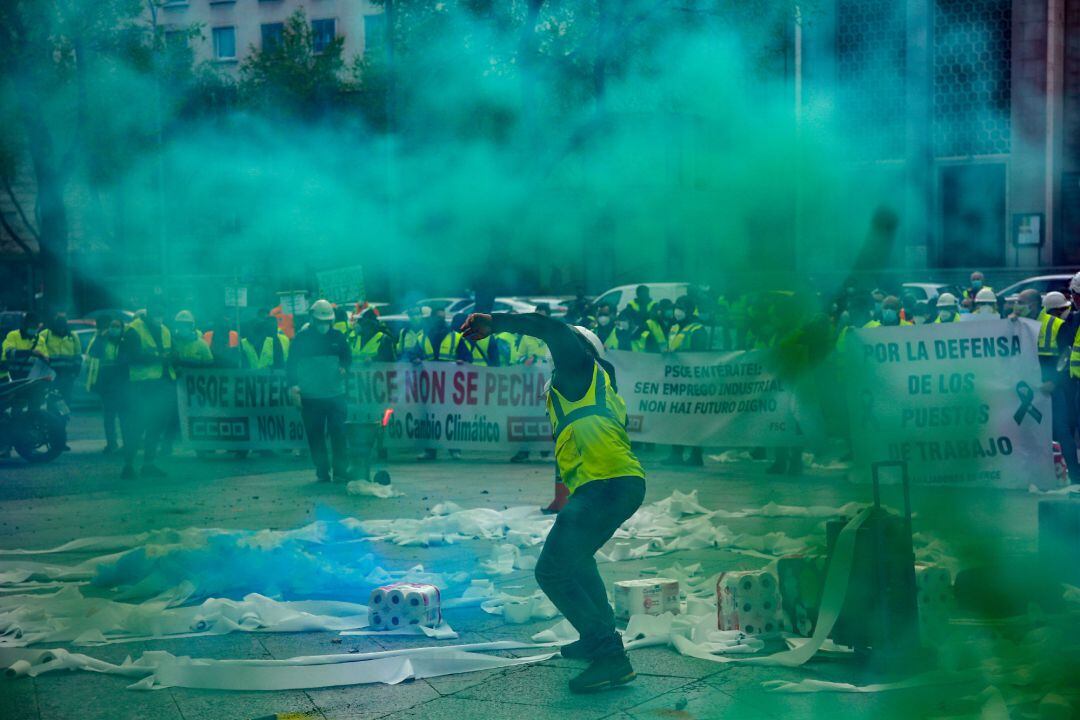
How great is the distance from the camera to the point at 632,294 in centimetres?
1433

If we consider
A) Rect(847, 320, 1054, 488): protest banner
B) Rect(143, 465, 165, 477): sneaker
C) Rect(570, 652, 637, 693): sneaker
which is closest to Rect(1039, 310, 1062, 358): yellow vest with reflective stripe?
Rect(847, 320, 1054, 488): protest banner

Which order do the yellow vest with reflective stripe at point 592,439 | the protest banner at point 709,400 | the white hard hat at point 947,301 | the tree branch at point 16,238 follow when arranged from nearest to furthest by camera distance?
the yellow vest with reflective stripe at point 592,439
the tree branch at point 16,238
the white hard hat at point 947,301
the protest banner at point 709,400

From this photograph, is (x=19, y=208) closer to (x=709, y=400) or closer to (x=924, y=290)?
(x=924, y=290)

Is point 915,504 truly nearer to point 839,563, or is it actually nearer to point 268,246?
point 839,563

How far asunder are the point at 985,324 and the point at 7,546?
7.47 metres

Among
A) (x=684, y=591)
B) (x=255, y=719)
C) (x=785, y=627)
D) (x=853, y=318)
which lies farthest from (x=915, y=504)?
(x=255, y=719)

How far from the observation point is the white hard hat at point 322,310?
1212 cm

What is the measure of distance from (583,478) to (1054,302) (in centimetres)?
661

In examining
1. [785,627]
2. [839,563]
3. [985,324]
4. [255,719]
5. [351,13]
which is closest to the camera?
[255,719]

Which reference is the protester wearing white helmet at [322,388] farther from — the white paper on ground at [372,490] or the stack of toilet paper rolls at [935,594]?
the stack of toilet paper rolls at [935,594]

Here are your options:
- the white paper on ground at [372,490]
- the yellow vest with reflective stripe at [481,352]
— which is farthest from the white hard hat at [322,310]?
the yellow vest with reflective stripe at [481,352]

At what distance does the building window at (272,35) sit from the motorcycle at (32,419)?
8.64m

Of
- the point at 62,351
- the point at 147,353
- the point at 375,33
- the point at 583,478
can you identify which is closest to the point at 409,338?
the point at 147,353

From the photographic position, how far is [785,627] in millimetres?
6121
